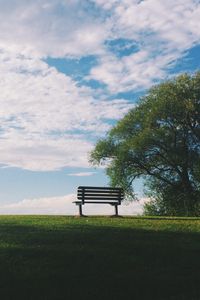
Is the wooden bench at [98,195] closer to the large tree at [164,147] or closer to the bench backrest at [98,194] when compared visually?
the bench backrest at [98,194]

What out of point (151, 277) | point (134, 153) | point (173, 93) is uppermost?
point (173, 93)

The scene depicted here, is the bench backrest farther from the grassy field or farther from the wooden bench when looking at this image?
Answer: the grassy field

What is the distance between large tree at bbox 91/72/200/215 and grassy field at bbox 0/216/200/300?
29.2 m

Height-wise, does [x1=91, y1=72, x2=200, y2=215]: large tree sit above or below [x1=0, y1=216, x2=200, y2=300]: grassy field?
above

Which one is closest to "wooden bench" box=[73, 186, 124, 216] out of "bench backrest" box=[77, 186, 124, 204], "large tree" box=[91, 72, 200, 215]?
"bench backrest" box=[77, 186, 124, 204]

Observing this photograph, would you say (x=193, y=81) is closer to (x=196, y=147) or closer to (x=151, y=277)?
(x=196, y=147)

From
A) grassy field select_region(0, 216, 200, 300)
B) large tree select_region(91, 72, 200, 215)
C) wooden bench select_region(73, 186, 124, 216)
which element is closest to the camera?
grassy field select_region(0, 216, 200, 300)

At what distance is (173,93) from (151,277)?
37924 mm

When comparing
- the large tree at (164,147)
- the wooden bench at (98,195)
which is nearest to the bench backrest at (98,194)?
the wooden bench at (98,195)

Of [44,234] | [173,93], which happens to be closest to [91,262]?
[44,234]

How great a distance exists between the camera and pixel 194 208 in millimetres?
44250

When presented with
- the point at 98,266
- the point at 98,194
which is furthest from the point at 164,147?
the point at 98,266

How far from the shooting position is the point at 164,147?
45.7 m

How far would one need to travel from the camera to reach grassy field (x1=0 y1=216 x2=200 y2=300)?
9.25 metres
